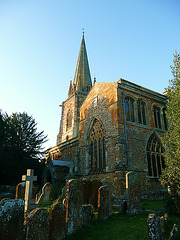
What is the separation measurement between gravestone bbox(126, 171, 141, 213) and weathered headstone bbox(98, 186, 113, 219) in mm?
918

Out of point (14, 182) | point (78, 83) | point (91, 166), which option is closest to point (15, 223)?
point (91, 166)

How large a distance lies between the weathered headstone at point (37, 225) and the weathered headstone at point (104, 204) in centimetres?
355

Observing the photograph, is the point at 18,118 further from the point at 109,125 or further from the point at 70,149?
the point at 109,125

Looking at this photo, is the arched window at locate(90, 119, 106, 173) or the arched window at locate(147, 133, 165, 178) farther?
the arched window at locate(90, 119, 106, 173)

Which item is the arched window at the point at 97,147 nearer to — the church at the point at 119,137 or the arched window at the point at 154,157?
the church at the point at 119,137

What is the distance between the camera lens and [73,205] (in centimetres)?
611

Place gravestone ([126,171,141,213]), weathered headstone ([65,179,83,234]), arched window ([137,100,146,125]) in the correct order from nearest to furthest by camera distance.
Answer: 1. weathered headstone ([65,179,83,234])
2. gravestone ([126,171,141,213])
3. arched window ([137,100,146,125])

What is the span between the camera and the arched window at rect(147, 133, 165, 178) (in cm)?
1541

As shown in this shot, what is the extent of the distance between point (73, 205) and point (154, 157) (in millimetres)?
11589

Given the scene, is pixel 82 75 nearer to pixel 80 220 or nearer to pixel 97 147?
pixel 97 147

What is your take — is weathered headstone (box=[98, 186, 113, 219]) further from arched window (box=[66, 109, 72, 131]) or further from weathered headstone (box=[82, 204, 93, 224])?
arched window (box=[66, 109, 72, 131])

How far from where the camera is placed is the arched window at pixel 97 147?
628 inches

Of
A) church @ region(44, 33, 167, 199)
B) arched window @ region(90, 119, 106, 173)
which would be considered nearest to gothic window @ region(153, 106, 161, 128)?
church @ region(44, 33, 167, 199)

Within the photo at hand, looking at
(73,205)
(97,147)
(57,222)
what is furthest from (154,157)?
(57,222)
